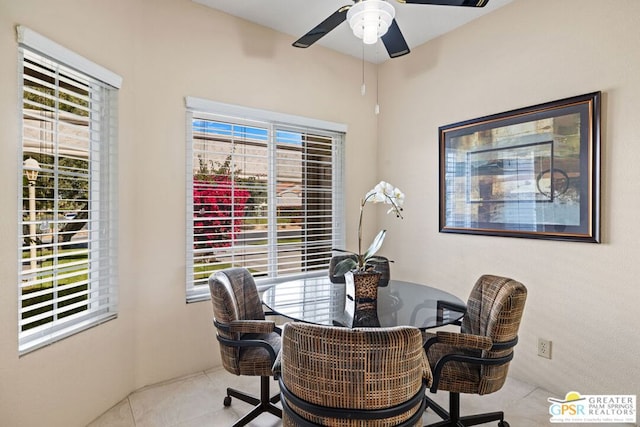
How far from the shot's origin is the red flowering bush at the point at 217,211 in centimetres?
277

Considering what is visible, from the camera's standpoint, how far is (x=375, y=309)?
1.92m

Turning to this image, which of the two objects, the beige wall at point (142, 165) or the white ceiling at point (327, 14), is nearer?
the beige wall at point (142, 165)

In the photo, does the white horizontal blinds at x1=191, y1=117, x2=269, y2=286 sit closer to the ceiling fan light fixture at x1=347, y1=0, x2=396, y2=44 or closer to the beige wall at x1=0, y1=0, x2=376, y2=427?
the beige wall at x1=0, y1=0, x2=376, y2=427

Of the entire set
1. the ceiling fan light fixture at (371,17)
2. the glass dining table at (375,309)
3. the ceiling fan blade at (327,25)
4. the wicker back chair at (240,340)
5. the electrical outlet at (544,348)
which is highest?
the ceiling fan blade at (327,25)

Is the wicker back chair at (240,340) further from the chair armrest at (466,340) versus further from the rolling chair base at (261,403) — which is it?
the chair armrest at (466,340)

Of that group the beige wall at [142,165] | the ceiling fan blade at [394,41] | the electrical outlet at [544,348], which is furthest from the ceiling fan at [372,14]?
the electrical outlet at [544,348]

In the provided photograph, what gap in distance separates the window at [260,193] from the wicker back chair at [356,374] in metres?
1.77

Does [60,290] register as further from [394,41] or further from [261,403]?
[394,41]

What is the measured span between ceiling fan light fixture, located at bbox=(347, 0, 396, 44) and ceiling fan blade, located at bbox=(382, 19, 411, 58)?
23 cm

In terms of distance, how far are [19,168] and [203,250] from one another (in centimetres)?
133

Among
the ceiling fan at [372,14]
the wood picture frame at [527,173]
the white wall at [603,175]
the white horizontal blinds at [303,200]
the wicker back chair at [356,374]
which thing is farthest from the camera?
the white horizontal blinds at [303,200]

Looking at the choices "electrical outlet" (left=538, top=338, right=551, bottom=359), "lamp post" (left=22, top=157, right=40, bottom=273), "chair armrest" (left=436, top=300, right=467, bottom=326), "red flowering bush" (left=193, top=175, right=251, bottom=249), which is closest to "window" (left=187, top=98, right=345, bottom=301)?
"red flowering bush" (left=193, top=175, right=251, bottom=249)

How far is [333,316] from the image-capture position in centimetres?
182

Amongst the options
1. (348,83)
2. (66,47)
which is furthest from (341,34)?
(66,47)
